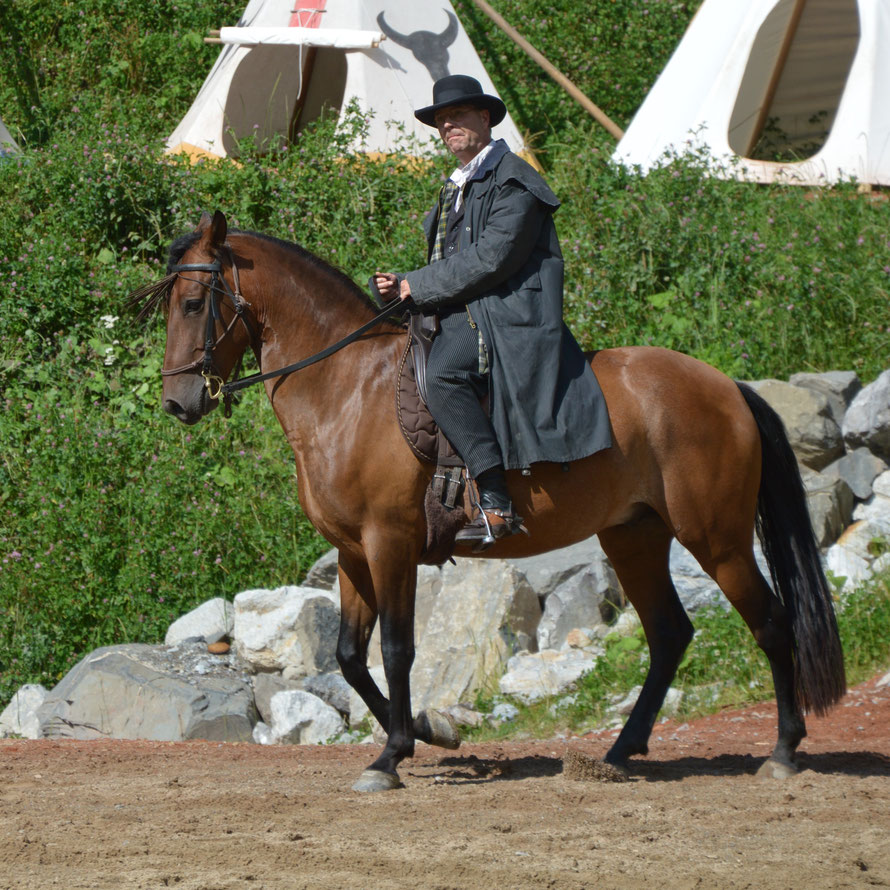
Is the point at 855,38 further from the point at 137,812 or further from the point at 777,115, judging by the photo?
the point at 137,812

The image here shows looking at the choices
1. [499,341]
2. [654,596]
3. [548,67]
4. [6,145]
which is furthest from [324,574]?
[548,67]

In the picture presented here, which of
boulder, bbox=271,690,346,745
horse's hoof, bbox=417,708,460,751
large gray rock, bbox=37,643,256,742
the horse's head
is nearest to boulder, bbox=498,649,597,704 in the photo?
boulder, bbox=271,690,346,745

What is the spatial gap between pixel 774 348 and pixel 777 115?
18.2 ft

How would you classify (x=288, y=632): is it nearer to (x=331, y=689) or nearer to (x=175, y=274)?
(x=331, y=689)

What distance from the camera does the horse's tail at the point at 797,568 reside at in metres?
5.31

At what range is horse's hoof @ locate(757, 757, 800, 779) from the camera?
5145 mm

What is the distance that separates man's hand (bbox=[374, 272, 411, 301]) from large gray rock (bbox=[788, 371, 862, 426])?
4945 millimetres

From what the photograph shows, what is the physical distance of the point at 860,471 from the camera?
28.2 ft

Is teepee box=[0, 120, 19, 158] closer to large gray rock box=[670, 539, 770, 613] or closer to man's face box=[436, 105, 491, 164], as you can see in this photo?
large gray rock box=[670, 539, 770, 613]

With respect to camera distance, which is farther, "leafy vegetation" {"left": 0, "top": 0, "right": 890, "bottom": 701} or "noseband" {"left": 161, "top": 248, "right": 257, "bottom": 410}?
"leafy vegetation" {"left": 0, "top": 0, "right": 890, "bottom": 701}

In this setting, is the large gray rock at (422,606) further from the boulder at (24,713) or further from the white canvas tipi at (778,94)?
the white canvas tipi at (778,94)

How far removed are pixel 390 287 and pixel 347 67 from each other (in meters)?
10.4

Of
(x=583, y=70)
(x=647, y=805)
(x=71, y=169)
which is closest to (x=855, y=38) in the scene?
(x=583, y=70)

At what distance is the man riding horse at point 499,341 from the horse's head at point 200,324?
651mm
